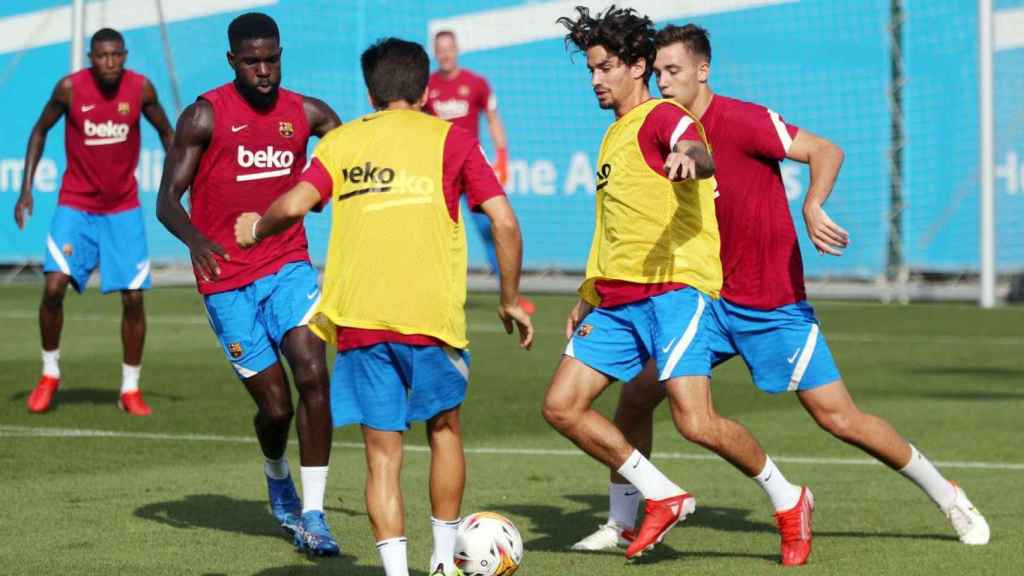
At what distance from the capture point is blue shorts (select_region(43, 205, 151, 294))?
39.6ft

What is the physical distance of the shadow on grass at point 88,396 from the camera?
41.1 ft

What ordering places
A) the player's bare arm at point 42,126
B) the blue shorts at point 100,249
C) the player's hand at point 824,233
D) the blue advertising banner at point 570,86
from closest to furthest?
the player's hand at point 824,233
the blue shorts at point 100,249
the player's bare arm at point 42,126
the blue advertising banner at point 570,86

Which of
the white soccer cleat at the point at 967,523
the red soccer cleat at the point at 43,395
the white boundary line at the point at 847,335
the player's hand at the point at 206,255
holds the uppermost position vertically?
the player's hand at the point at 206,255

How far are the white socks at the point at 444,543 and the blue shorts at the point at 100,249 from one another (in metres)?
6.16

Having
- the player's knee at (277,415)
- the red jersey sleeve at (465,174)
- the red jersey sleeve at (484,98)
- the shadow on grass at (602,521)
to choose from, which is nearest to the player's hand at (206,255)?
the player's knee at (277,415)

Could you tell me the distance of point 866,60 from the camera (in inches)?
864

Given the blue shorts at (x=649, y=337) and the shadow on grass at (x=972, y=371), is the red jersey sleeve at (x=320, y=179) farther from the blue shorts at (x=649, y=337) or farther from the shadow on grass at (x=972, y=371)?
the shadow on grass at (x=972, y=371)

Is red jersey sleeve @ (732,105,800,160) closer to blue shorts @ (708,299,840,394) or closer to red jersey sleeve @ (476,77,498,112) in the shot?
blue shorts @ (708,299,840,394)

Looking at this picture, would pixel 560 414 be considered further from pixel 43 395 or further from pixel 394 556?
pixel 43 395

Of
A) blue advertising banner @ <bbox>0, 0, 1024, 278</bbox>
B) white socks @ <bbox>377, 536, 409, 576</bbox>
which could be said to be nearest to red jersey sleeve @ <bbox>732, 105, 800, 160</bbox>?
white socks @ <bbox>377, 536, 409, 576</bbox>

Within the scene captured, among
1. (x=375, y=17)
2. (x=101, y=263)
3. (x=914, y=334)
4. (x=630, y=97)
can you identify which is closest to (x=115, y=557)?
(x=630, y=97)

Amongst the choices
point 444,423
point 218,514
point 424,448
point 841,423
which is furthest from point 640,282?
point 424,448

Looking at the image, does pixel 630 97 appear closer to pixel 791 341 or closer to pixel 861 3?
pixel 791 341

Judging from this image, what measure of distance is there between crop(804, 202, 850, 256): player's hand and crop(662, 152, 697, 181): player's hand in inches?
28.4
